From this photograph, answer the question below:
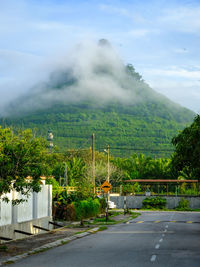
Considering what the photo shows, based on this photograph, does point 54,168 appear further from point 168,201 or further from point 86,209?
point 168,201

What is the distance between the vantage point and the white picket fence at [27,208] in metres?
23.1

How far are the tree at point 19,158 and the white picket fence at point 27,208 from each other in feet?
5.28

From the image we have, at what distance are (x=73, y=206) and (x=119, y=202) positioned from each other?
4690 centimetres

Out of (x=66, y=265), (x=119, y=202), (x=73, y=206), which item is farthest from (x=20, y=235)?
(x=119, y=202)

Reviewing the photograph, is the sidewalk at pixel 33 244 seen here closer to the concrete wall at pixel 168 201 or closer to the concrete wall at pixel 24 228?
the concrete wall at pixel 24 228

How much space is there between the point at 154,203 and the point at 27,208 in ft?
179

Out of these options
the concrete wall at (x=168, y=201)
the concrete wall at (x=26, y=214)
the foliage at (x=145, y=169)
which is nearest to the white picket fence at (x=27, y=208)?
the concrete wall at (x=26, y=214)

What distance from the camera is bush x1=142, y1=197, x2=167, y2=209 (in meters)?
79.6

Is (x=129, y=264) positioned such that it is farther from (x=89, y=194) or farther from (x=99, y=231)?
(x=89, y=194)

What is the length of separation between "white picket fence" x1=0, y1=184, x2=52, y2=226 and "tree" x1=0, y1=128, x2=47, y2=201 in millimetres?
1608

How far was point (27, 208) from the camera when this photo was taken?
1051 inches

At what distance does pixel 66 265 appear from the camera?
1538 cm

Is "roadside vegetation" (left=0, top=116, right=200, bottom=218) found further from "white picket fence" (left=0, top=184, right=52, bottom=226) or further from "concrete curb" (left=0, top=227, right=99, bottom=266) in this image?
"concrete curb" (left=0, top=227, right=99, bottom=266)

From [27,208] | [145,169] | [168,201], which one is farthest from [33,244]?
[145,169]
